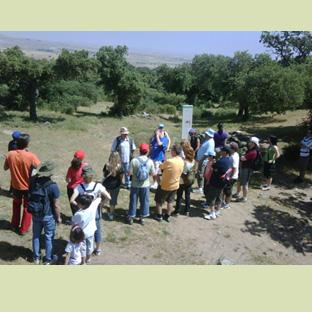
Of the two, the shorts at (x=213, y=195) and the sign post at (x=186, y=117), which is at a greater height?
the sign post at (x=186, y=117)

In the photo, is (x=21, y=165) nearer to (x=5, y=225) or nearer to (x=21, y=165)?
(x=21, y=165)

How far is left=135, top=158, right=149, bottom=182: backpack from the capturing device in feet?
24.2

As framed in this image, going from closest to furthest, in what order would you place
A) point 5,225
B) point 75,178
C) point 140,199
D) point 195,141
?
point 75,178 → point 5,225 → point 140,199 → point 195,141

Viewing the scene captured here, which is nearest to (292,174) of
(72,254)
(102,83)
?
(72,254)

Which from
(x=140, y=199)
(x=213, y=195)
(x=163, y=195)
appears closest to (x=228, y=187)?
(x=213, y=195)

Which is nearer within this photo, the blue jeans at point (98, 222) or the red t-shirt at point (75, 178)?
the blue jeans at point (98, 222)

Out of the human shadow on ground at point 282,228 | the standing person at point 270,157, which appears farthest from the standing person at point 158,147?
the standing person at point 270,157

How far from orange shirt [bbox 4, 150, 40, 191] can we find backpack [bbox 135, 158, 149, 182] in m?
1.82

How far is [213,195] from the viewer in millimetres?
8453

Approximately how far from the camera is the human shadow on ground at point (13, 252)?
6.35 meters

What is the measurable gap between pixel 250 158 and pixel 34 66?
41.1 ft

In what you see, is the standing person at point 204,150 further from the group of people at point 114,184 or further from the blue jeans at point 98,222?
the blue jeans at point 98,222

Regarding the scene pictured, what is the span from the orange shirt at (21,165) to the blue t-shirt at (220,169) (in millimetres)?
3523

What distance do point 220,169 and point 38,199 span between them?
3781mm
